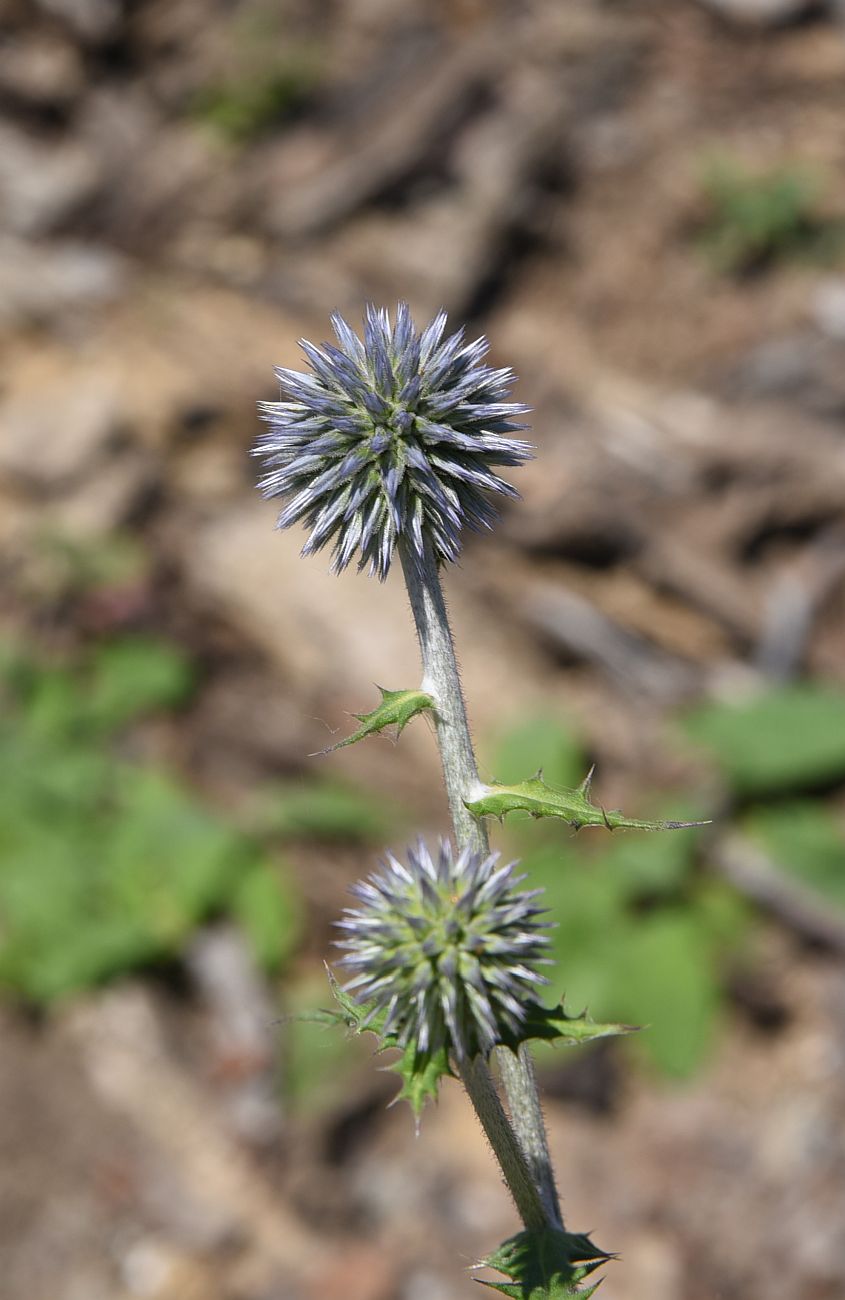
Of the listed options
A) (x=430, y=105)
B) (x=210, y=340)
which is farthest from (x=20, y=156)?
(x=430, y=105)

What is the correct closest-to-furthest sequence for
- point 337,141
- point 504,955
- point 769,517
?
point 504,955 < point 769,517 < point 337,141

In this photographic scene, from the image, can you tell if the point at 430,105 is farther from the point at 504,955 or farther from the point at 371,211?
the point at 504,955

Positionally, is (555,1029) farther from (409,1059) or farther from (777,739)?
(777,739)

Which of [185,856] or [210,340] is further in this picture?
[210,340]

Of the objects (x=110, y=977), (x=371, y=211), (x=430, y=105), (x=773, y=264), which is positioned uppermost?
(x=430, y=105)

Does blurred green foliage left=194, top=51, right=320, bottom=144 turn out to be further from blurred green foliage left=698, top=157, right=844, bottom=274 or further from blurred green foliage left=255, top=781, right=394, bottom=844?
blurred green foliage left=255, top=781, right=394, bottom=844

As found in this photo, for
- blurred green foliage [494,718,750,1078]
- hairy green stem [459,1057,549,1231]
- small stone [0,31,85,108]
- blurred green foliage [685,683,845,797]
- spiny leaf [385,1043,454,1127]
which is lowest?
hairy green stem [459,1057,549,1231]

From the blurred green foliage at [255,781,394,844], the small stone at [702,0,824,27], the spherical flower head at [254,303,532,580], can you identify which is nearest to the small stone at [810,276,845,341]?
the small stone at [702,0,824,27]
